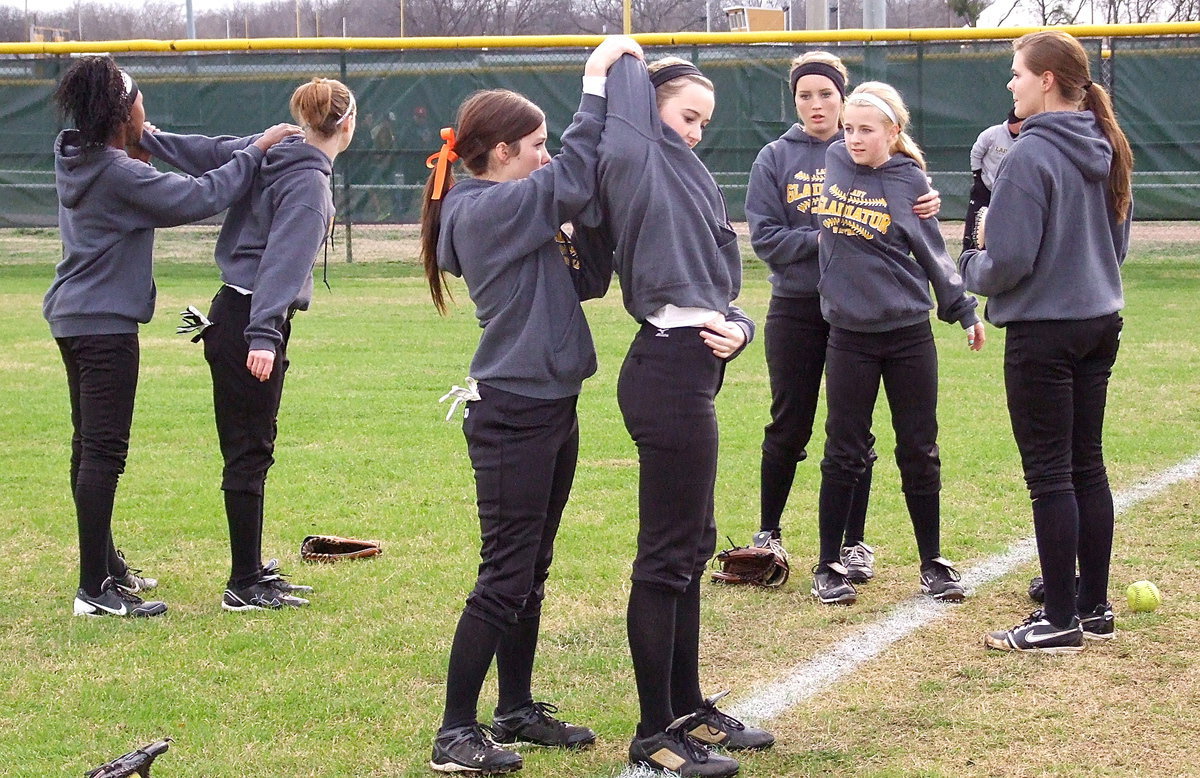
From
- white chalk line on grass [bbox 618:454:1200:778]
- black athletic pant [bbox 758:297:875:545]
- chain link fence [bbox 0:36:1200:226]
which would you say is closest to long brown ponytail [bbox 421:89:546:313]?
white chalk line on grass [bbox 618:454:1200:778]

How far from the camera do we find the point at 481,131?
3.61 metres

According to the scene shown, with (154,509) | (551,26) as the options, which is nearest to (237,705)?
(154,509)

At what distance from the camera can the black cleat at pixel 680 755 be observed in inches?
140

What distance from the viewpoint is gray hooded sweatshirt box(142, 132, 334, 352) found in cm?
488

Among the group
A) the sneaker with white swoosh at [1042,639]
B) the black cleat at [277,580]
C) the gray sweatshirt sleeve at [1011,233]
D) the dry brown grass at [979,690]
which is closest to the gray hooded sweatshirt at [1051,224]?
A: the gray sweatshirt sleeve at [1011,233]

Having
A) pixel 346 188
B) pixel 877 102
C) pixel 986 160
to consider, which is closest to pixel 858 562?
pixel 877 102

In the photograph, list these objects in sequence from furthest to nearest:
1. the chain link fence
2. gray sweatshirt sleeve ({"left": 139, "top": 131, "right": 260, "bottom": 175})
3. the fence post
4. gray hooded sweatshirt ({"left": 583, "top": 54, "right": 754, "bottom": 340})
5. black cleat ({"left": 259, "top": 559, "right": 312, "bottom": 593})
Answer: the fence post < the chain link fence < gray sweatshirt sleeve ({"left": 139, "top": 131, "right": 260, "bottom": 175}) < black cleat ({"left": 259, "top": 559, "right": 312, "bottom": 593}) < gray hooded sweatshirt ({"left": 583, "top": 54, "right": 754, "bottom": 340})

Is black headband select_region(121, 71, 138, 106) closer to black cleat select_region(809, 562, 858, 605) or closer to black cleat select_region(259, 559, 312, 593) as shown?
black cleat select_region(259, 559, 312, 593)

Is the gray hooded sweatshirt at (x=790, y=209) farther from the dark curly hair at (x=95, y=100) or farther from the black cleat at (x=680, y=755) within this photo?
the dark curly hair at (x=95, y=100)

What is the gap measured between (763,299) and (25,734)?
36.7 feet

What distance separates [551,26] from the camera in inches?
1725

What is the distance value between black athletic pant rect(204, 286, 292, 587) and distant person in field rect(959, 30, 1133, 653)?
258 cm

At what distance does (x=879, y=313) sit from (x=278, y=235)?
220 cm

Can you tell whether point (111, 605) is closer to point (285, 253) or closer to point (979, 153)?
point (285, 253)
